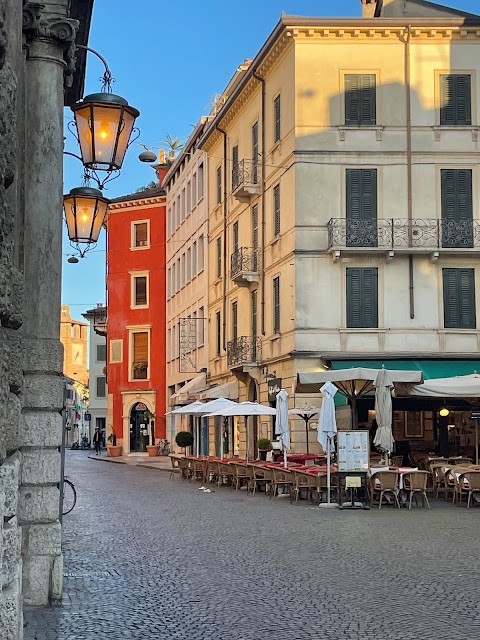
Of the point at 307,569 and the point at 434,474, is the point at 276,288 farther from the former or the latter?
the point at 307,569

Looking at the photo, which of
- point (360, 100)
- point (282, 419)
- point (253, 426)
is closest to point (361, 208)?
point (360, 100)

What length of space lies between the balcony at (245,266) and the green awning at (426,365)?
20.4 ft

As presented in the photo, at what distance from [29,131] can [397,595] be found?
5.59 metres

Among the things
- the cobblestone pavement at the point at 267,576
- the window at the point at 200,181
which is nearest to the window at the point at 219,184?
the window at the point at 200,181

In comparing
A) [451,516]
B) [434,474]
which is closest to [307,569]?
[451,516]

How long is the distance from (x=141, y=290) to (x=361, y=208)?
97.4 ft

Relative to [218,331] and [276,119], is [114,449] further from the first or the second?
[276,119]

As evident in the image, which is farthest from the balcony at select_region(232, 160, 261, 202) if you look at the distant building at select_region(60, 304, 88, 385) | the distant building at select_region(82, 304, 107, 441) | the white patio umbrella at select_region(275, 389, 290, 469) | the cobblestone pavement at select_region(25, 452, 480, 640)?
the distant building at select_region(60, 304, 88, 385)

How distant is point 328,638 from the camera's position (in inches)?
308

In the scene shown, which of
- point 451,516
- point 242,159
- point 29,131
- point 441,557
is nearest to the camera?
point 29,131

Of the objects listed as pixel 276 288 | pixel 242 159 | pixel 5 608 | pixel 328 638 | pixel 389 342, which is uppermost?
pixel 242 159

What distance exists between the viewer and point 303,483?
Answer: 2117cm

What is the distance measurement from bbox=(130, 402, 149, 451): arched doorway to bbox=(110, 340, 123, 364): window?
3.26 meters

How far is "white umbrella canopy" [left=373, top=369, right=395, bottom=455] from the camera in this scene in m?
21.4
